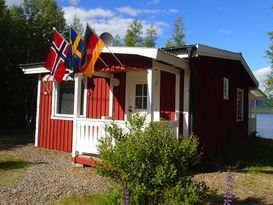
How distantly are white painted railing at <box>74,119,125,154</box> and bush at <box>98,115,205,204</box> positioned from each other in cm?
338

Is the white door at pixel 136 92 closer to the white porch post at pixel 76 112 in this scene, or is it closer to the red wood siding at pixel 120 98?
the red wood siding at pixel 120 98

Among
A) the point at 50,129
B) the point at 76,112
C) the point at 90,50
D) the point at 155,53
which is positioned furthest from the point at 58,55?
the point at 50,129

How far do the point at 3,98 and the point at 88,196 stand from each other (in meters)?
14.9

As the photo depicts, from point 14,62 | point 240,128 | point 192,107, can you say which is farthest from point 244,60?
point 14,62

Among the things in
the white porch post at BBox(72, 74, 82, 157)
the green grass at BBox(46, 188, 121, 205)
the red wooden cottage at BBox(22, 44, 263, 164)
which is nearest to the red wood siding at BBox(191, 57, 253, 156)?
the red wooden cottage at BBox(22, 44, 263, 164)

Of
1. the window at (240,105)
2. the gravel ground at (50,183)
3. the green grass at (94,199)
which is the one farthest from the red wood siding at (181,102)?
the window at (240,105)

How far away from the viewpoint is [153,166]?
188 inches

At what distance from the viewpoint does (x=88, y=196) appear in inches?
243

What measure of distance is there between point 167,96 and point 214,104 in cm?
211

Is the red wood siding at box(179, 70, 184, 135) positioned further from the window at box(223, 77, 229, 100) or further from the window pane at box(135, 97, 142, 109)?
the window at box(223, 77, 229, 100)

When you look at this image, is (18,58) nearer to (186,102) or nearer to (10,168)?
(10,168)

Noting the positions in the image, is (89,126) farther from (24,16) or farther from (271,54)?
(271,54)

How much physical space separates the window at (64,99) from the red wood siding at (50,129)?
276 mm

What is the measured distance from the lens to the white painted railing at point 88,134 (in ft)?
27.7
